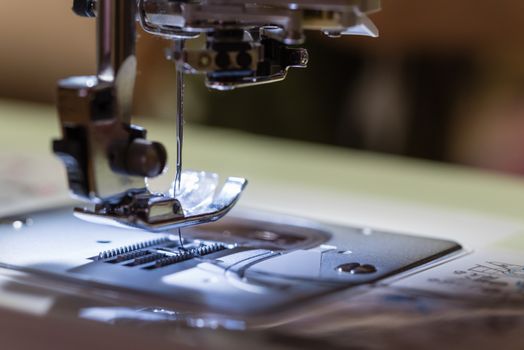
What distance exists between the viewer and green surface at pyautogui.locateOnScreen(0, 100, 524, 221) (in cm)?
156

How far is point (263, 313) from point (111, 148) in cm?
21

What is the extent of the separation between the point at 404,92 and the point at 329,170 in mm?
1321

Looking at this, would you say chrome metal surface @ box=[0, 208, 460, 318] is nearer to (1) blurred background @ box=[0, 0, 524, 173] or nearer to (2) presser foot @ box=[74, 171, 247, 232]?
(2) presser foot @ box=[74, 171, 247, 232]

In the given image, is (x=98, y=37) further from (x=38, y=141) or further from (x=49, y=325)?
(x=38, y=141)

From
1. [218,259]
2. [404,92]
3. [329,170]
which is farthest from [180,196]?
[404,92]

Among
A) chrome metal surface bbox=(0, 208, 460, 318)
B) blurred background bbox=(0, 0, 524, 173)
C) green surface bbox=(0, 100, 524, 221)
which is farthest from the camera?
blurred background bbox=(0, 0, 524, 173)

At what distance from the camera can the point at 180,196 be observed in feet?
3.55

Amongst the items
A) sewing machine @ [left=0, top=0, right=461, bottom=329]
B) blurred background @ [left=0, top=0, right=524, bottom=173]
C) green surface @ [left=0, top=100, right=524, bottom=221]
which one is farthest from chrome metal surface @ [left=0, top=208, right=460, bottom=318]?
blurred background @ [left=0, top=0, right=524, bottom=173]

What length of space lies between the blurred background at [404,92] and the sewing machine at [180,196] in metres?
1.83

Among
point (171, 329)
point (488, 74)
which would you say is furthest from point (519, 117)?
point (171, 329)

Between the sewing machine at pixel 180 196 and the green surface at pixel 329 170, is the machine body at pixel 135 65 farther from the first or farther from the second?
the green surface at pixel 329 170

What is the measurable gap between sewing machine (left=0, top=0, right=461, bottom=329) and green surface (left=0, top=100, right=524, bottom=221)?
502 mm

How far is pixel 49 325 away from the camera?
86cm

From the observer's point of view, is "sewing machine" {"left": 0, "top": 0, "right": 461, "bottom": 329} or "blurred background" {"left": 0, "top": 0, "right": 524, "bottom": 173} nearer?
"sewing machine" {"left": 0, "top": 0, "right": 461, "bottom": 329}
